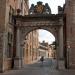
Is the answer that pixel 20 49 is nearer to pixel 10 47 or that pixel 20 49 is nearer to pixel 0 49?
pixel 10 47

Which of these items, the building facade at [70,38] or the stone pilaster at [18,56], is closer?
the building facade at [70,38]

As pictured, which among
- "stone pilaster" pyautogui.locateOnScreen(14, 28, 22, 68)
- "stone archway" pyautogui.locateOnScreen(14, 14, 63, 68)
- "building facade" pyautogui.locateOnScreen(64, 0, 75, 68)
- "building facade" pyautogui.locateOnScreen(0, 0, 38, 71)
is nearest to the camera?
"building facade" pyautogui.locateOnScreen(0, 0, 38, 71)

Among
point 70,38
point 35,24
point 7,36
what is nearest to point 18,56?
point 7,36

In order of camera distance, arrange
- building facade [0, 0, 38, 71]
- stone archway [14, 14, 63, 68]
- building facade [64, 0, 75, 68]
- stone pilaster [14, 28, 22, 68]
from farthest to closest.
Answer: stone archway [14, 14, 63, 68] → stone pilaster [14, 28, 22, 68] → building facade [64, 0, 75, 68] → building facade [0, 0, 38, 71]

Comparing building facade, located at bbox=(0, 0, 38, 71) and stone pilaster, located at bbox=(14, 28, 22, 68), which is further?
stone pilaster, located at bbox=(14, 28, 22, 68)

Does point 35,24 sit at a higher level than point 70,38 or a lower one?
higher

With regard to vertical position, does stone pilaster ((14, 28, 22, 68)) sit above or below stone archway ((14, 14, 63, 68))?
below

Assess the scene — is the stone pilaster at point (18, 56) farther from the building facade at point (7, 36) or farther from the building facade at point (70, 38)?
the building facade at point (70, 38)

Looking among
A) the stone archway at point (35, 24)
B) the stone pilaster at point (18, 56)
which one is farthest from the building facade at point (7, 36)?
the stone archway at point (35, 24)

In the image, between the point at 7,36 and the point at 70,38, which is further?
the point at 70,38

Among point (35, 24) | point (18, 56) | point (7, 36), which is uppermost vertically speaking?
point (35, 24)

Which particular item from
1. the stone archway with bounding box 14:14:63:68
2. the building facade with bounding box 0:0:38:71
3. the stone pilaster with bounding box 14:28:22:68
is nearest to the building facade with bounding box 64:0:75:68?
the stone archway with bounding box 14:14:63:68

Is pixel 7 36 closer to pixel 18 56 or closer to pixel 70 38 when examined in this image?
pixel 18 56

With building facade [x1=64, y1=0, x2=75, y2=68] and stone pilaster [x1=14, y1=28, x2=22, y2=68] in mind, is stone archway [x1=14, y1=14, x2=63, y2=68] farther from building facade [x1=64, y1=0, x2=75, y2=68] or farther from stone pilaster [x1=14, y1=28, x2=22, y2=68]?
building facade [x1=64, y1=0, x2=75, y2=68]
